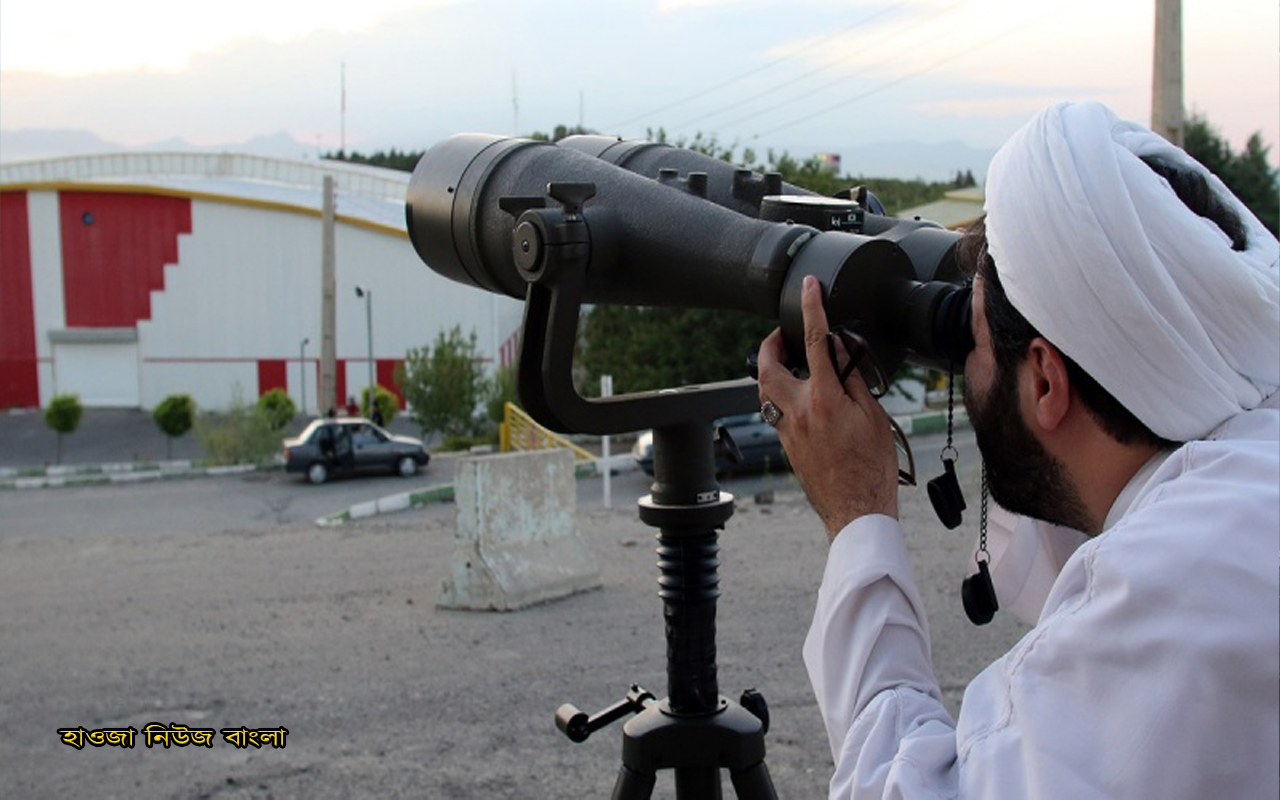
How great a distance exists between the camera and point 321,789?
4.92 meters

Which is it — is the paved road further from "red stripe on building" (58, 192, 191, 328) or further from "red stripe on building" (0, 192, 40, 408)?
"red stripe on building" (0, 192, 40, 408)

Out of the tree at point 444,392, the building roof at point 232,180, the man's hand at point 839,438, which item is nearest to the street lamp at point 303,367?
the building roof at point 232,180

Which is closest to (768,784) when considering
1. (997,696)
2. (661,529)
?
(661,529)

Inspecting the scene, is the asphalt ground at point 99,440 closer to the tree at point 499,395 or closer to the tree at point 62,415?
the tree at point 62,415

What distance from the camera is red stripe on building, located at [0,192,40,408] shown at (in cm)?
4756

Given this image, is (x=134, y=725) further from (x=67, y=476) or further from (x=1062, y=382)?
(x=67, y=476)

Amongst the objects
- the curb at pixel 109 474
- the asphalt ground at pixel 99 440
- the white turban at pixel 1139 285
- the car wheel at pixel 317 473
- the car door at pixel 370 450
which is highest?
the white turban at pixel 1139 285

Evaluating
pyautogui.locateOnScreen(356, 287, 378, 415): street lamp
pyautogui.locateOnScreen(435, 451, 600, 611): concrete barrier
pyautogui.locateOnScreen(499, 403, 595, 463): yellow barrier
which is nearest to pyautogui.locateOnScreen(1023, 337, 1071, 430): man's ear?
pyautogui.locateOnScreen(435, 451, 600, 611): concrete barrier

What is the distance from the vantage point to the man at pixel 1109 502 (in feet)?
4.39

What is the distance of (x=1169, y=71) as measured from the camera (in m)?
15.4

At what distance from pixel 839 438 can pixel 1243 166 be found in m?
30.9

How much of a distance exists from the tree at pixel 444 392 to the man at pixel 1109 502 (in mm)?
35133

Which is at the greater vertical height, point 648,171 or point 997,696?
point 648,171

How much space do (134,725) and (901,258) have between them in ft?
16.5
